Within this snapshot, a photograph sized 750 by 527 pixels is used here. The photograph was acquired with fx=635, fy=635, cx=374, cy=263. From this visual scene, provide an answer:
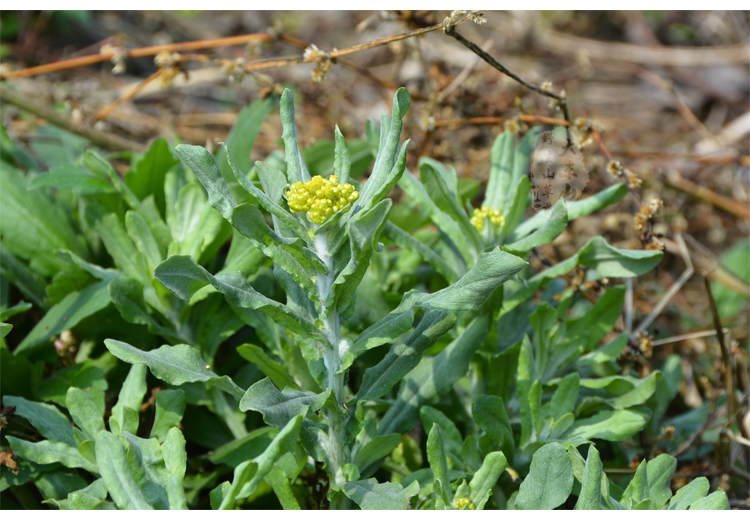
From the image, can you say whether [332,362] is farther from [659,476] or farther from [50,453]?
[659,476]

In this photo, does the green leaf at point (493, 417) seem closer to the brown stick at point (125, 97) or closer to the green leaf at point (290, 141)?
the green leaf at point (290, 141)

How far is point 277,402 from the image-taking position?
1.28 meters

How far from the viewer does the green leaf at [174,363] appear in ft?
4.23

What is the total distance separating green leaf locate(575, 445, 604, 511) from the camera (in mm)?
1292

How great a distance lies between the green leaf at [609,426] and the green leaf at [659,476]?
0.09 meters

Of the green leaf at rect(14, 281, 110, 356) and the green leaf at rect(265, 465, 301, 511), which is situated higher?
the green leaf at rect(14, 281, 110, 356)

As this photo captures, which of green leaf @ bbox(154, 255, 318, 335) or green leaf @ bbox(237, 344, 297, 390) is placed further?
green leaf @ bbox(237, 344, 297, 390)

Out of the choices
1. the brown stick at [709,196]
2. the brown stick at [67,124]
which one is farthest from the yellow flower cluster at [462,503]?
the brown stick at [709,196]

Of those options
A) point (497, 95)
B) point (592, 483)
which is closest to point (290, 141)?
point (592, 483)

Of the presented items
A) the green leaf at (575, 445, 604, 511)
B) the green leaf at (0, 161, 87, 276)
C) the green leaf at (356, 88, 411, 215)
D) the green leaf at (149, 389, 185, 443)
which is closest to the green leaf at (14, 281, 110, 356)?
the green leaf at (0, 161, 87, 276)

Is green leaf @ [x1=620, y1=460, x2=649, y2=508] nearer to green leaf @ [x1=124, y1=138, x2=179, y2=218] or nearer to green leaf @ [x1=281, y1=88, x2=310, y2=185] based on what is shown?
green leaf @ [x1=281, y1=88, x2=310, y2=185]

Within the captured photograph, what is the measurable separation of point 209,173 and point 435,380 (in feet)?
2.62

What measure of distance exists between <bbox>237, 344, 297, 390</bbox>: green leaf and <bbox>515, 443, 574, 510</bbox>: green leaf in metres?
0.62

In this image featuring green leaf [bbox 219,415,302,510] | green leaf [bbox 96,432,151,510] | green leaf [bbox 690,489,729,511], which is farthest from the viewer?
green leaf [bbox 690,489,729,511]
